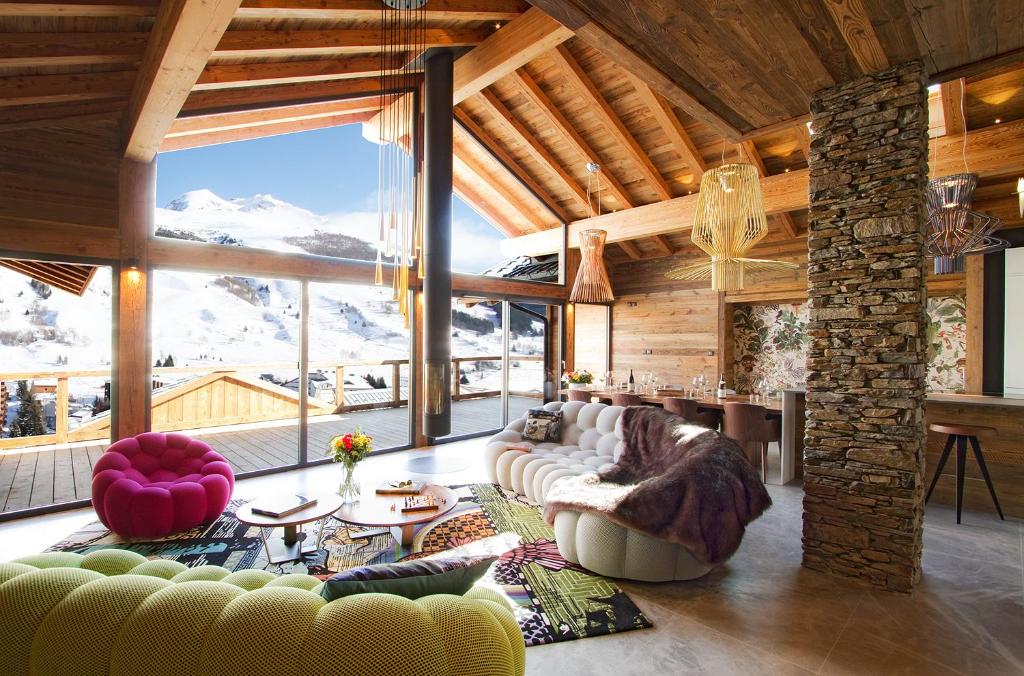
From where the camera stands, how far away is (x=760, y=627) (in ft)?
8.68

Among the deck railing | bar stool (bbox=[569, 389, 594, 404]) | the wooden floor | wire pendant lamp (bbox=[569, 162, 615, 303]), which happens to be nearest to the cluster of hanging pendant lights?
wire pendant lamp (bbox=[569, 162, 615, 303])

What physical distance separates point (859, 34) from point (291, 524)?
4.51m

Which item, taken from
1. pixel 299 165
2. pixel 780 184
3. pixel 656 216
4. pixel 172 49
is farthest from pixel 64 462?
pixel 780 184

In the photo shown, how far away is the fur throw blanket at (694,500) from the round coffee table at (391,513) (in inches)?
31.7

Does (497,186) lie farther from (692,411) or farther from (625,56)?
(625,56)

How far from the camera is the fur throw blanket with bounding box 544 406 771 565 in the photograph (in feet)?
9.96

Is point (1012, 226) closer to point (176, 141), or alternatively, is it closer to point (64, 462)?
point (176, 141)

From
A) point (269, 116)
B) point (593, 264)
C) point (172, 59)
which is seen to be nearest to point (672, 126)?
point (593, 264)

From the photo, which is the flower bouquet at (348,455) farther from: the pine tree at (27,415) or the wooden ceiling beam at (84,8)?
the pine tree at (27,415)

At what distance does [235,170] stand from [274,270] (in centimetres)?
123

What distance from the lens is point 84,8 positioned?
2945mm

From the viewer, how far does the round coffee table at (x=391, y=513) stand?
3.24m

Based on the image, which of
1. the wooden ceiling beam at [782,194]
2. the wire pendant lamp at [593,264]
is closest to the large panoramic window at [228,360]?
the wire pendant lamp at [593,264]

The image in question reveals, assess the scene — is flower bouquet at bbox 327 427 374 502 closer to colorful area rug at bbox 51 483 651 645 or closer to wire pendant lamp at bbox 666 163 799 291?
colorful area rug at bbox 51 483 651 645
